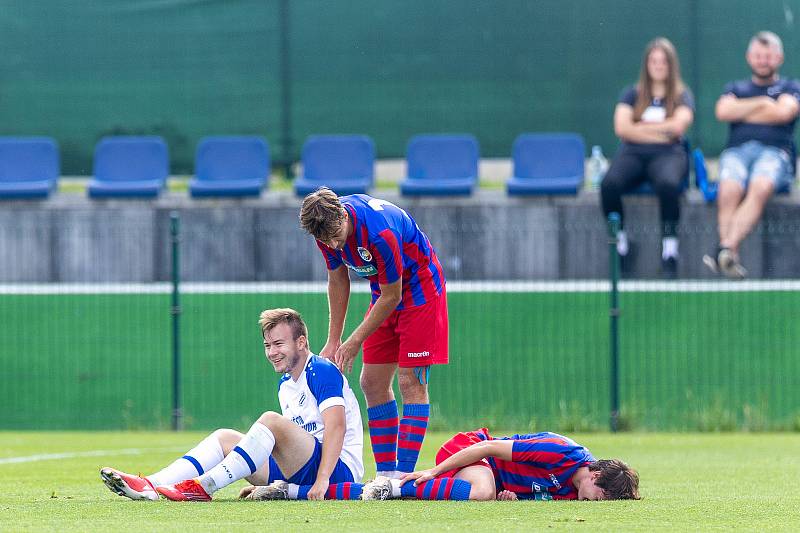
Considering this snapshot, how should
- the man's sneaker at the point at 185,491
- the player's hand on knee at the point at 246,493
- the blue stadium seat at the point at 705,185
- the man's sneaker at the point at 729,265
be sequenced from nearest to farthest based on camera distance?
the man's sneaker at the point at 185,491
the player's hand on knee at the point at 246,493
the man's sneaker at the point at 729,265
the blue stadium seat at the point at 705,185

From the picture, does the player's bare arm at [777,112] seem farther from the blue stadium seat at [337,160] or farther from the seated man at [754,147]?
the blue stadium seat at [337,160]

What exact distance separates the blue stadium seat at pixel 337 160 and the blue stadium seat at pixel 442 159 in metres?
0.49

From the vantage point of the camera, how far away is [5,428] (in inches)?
545

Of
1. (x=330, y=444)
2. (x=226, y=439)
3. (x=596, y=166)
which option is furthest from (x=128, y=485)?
(x=596, y=166)

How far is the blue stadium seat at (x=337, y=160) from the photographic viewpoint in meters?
16.6

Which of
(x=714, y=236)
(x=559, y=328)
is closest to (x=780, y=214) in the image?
(x=714, y=236)

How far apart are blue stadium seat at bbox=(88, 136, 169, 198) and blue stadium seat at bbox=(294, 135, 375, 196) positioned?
5.47 feet

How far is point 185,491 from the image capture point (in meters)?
7.02

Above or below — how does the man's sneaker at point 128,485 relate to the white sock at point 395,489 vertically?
above

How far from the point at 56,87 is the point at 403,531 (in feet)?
44.5

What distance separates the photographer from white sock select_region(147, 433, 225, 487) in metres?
7.04

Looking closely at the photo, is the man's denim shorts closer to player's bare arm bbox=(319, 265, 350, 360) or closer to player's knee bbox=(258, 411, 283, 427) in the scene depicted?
player's bare arm bbox=(319, 265, 350, 360)

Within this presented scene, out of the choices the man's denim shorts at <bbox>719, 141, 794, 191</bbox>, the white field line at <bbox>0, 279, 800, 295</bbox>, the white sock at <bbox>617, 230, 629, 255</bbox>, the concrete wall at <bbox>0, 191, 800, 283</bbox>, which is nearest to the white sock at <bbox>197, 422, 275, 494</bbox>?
the white field line at <bbox>0, 279, 800, 295</bbox>

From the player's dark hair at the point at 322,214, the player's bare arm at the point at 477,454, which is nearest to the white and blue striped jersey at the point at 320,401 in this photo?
the player's bare arm at the point at 477,454
